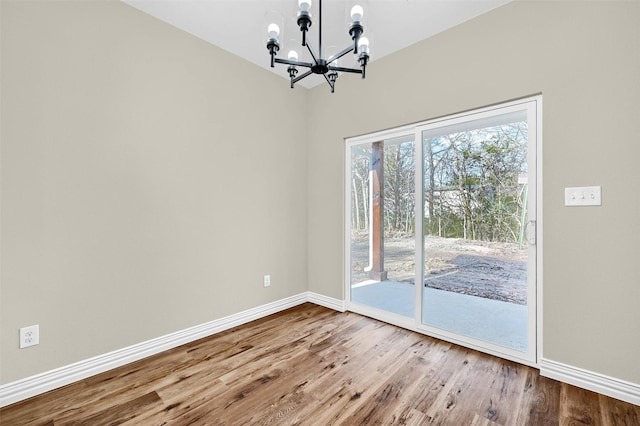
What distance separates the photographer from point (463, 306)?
2467 millimetres

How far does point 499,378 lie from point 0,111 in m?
3.62

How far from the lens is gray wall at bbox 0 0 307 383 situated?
5.69 feet

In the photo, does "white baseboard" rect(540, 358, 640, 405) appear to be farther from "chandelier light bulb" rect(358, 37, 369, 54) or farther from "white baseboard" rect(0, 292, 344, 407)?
"chandelier light bulb" rect(358, 37, 369, 54)

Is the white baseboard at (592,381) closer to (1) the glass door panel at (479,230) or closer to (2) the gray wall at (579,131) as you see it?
(2) the gray wall at (579,131)

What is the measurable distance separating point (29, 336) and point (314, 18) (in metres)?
3.01

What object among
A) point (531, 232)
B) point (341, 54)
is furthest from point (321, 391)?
point (341, 54)

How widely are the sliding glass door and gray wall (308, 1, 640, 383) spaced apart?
A: 13 centimetres

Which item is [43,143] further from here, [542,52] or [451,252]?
[542,52]

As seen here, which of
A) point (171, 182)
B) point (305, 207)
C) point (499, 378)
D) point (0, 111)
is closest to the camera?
point (0, 111)

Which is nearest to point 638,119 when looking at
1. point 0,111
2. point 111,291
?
point 111,291

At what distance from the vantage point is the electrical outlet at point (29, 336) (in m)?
1.73

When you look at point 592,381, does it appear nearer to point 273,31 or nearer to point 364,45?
point 364,45

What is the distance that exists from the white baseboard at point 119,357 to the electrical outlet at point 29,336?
22 cm

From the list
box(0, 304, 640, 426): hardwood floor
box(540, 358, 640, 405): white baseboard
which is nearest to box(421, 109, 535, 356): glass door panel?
box(540, 358, 640, 405): white baseboard
